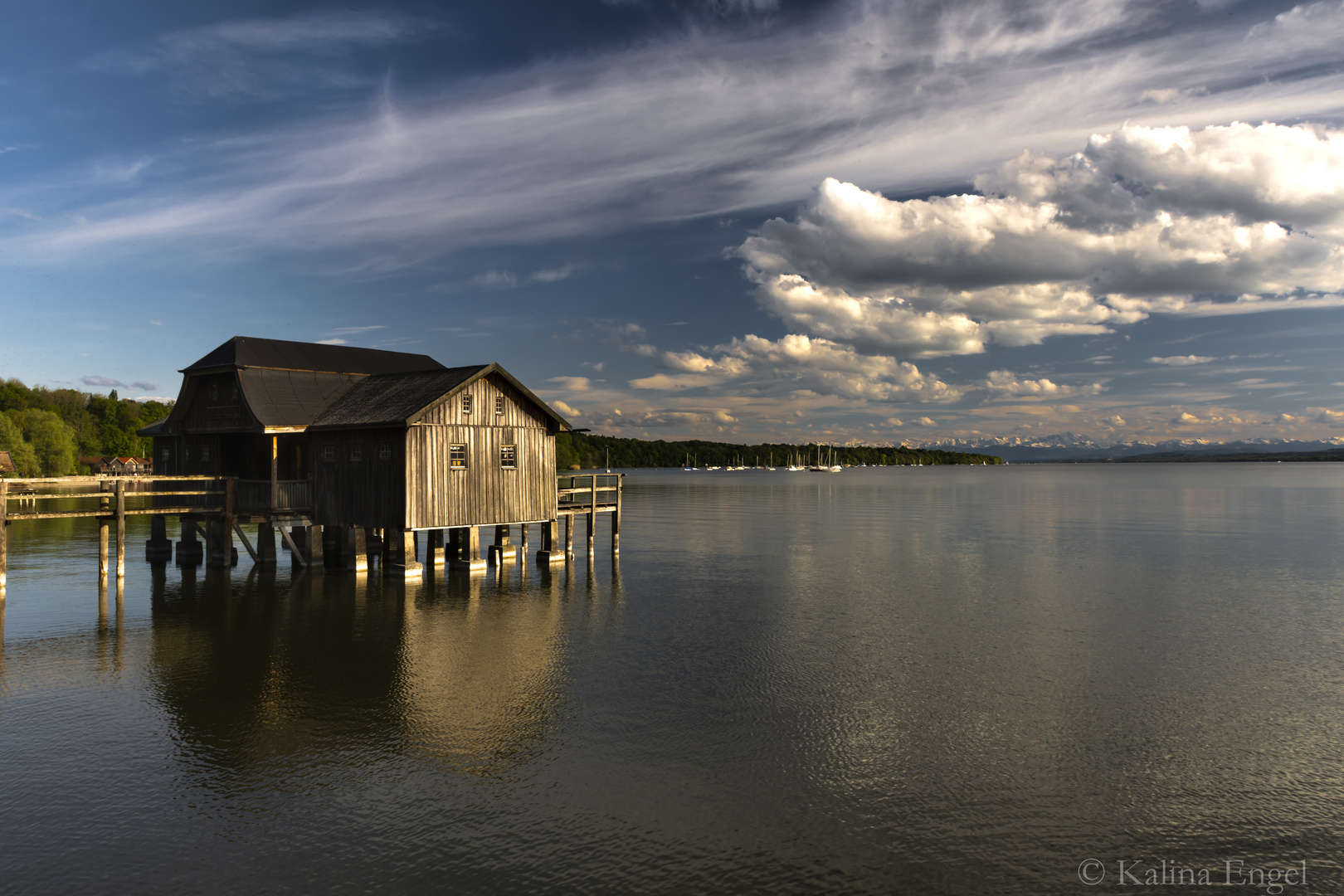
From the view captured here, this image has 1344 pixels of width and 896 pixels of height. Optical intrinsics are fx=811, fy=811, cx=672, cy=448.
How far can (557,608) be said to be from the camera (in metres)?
29.8

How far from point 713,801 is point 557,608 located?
17.2m

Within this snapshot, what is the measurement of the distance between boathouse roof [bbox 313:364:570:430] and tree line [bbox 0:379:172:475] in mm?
91720

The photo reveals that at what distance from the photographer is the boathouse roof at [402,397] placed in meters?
31.9

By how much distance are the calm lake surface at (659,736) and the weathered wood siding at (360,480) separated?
2.99m

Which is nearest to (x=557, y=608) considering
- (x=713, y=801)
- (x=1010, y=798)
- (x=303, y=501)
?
(x=303, y=501)

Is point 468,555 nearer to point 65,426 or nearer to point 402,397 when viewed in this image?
point 402,397

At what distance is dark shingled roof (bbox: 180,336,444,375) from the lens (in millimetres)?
36312

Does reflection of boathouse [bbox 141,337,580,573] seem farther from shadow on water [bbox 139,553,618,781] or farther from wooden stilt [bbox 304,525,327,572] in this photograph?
shadow on water [bbox 139,553,618,781]

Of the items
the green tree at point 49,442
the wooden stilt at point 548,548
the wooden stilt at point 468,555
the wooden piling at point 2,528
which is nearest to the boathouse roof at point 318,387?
the wooden stilt at point 548,548

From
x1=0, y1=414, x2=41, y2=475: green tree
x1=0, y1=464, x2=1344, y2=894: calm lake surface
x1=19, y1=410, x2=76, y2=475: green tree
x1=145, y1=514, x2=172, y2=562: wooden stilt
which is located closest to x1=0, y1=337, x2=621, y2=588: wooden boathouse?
x1=145, y1=514, x2=172, y2=562: wooden stilt

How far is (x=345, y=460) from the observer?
33875 millimetres

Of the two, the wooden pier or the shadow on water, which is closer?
the shadow on water

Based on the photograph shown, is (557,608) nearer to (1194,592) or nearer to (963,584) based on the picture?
(963,584)

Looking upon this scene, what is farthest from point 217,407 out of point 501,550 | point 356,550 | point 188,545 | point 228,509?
point 501,550
